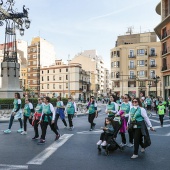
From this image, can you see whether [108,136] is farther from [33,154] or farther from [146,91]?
[146,91]

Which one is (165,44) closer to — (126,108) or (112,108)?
(126,108)

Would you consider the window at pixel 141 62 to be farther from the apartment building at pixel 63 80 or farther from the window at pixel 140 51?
the apartment building at pixel 63 80

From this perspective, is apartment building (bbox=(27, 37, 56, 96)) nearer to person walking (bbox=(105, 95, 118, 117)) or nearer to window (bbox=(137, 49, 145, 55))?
window (bbox=(137, 49, 145, 55))

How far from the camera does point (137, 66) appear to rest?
2785 inches

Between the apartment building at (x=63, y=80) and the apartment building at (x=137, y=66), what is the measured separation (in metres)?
15.3

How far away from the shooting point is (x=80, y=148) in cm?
868

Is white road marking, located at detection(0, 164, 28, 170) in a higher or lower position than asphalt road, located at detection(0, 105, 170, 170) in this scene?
higher

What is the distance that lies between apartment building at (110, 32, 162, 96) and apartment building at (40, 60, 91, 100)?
15.3m

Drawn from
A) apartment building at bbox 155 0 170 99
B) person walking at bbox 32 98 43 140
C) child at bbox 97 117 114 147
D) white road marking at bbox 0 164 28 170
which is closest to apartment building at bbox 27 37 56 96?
apartment building at bbox 155 0 170 99

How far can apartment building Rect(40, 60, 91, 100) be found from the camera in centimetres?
8562

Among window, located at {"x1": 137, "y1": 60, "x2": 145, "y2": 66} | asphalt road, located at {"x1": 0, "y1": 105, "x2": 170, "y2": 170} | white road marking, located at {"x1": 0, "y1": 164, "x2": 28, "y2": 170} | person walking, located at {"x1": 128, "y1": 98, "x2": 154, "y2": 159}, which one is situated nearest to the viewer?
white road marking, located at {"x1": 0, "y1": 164, "x2": 28, "y2": 170}

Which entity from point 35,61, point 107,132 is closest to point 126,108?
point 107,132

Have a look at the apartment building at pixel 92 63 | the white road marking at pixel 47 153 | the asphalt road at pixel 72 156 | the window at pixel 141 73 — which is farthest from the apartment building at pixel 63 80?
the asphalt road at pixel 72 156

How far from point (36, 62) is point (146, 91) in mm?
41772
